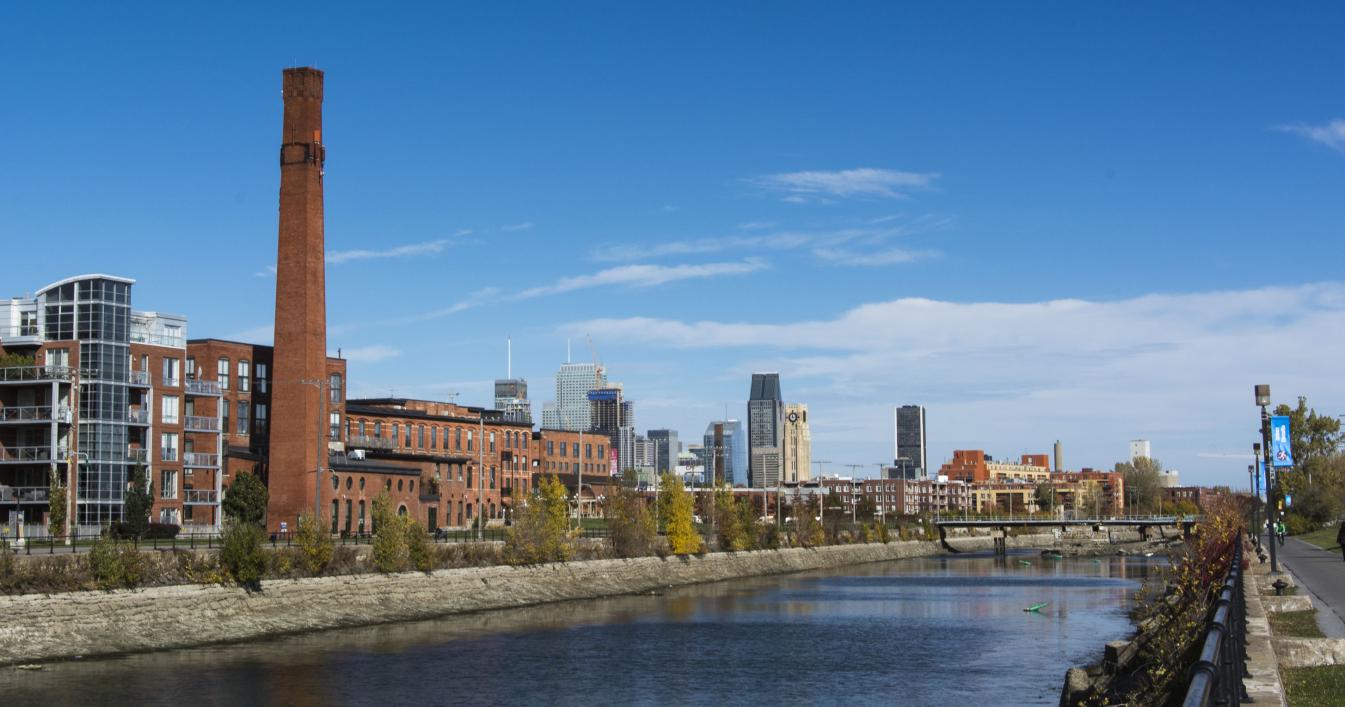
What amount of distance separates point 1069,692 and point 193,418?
82500 millimetres

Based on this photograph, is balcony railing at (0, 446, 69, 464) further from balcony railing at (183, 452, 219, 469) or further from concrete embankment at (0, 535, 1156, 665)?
concrete embankment at (0, 535, 1156, 665)

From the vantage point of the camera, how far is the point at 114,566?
53156 mm

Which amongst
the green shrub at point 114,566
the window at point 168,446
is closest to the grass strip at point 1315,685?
the green shrub at point 114,566

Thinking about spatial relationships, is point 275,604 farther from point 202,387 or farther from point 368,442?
point 368,442

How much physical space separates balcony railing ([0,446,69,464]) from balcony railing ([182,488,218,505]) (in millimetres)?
11671

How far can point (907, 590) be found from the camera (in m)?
96.0

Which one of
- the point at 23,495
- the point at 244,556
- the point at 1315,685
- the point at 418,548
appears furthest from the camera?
the point at 23,495

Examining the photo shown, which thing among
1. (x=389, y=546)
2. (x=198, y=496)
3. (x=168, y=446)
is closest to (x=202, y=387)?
(x=168, y=446)

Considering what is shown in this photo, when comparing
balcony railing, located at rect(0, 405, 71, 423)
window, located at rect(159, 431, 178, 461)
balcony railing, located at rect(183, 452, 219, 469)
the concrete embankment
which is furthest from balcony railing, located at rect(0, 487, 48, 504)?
the concrete embankment

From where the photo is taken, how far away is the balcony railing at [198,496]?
9994 cm

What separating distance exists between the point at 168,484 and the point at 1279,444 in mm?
78727

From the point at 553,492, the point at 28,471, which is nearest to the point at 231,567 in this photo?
the point at 553,492

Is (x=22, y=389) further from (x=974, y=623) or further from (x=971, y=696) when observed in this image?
(x=971, y=696)

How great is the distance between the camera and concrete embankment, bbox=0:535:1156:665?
4938cm
